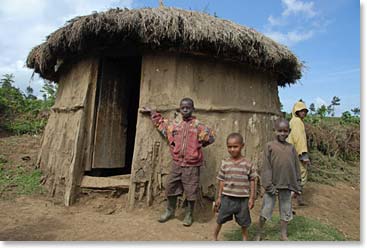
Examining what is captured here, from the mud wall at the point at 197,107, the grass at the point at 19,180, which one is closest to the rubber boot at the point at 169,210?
the mud wall at the point at 197,107

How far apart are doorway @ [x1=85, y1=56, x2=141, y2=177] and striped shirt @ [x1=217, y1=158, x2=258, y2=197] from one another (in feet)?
8.79

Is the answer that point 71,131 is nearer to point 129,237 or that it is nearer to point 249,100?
point 129,237

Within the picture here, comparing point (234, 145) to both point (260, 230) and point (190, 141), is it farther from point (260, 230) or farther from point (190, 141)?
point (260, 230)

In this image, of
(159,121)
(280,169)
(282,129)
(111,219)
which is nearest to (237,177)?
(280,169)

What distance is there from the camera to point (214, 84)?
189 inches

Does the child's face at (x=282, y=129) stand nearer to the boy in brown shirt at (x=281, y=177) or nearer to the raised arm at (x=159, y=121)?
the boy in brown shirt at (x=281, y=177)

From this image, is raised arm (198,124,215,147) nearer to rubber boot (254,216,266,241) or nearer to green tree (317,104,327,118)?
rubber boot (254,216,266,241)

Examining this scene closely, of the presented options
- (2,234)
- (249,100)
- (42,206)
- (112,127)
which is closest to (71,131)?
(112,127)

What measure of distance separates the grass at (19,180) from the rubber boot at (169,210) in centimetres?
235

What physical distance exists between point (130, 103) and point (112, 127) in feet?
3.70

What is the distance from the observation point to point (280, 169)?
3418 millimetres

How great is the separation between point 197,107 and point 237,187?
1.69 meters

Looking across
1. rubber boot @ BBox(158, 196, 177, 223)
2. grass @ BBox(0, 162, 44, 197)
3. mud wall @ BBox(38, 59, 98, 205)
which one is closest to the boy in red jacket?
rubber boot @ BBox(158, 196, 177, 223)

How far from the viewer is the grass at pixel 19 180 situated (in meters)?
5.21
